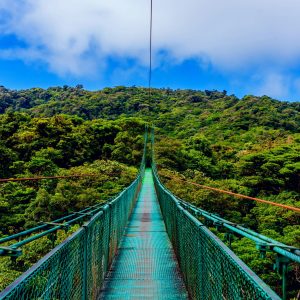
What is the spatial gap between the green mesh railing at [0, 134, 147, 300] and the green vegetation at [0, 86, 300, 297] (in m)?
1.05

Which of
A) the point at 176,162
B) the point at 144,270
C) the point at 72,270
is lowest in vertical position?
the point at 144,270

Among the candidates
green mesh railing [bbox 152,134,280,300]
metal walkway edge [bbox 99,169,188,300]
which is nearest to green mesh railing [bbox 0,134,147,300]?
metal walkway edge [bbox 99,169,188,300]

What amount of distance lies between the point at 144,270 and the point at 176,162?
2453cm

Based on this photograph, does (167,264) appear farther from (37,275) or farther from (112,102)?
(112,102)

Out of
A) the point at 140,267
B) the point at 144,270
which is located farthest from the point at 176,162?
the point at 144,270

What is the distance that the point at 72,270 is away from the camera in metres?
2.07

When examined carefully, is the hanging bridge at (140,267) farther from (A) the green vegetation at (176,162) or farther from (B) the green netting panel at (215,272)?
(A) the green vegetation at (176,162)

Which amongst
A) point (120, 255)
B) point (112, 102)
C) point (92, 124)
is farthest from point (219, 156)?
point (112, 102)

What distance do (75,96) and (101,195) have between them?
174 ft

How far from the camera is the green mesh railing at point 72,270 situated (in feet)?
4.43

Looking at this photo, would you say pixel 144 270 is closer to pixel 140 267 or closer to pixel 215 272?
pixel 140 267

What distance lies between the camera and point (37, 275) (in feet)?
4.66

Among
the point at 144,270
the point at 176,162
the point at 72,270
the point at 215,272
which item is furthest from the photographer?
the point at 176,162

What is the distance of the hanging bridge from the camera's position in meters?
1.41
